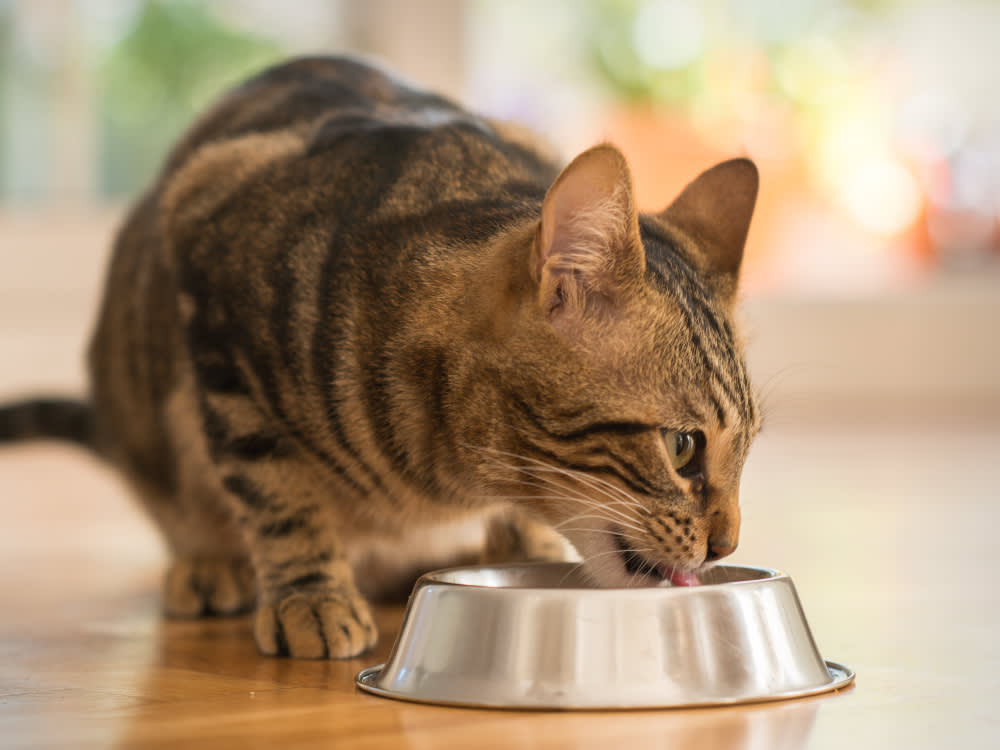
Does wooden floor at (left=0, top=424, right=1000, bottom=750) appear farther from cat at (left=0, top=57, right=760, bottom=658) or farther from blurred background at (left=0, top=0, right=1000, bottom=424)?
blurred background at (left=0, top=0, right=1000, bottom=424)

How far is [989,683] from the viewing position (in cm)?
133

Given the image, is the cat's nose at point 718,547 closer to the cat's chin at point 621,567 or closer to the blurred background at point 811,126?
the cat's chin at point 621,567

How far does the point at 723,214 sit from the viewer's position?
163 centimetres

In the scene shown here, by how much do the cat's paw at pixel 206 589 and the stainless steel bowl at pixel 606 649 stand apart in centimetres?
68

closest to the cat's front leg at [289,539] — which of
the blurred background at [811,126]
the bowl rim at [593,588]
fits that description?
the bowl rim at [593,588]

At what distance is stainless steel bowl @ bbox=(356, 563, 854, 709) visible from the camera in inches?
46.8

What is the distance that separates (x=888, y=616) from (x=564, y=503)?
50 cm

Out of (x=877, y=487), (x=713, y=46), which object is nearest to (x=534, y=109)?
(x=713, y=46)

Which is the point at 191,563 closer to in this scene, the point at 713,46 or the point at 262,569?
the point at 262,569

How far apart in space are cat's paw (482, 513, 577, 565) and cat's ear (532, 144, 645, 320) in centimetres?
53

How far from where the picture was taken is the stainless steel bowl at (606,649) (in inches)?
46.8

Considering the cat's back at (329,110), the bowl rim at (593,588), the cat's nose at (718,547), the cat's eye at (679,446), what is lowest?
the bowl rim at (593,588)

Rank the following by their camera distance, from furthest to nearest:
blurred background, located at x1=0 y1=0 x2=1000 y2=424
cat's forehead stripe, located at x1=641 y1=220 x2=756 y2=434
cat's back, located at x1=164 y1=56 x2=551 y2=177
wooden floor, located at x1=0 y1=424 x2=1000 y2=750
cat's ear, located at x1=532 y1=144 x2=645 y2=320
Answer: blurred background, located at x1=0 y1=0 x2=1000 y2=424, cat's back, located at x1=164 y1=56 x2=551 y2=177, cat's forehead stripe, located at x1=641 y1=220 x2=756 y2=434, cat's ear, located at x1=532 y1=144 x2=645 y2=320, wooden floor, located at x1=0 y1=424 x2=1000 y2=750

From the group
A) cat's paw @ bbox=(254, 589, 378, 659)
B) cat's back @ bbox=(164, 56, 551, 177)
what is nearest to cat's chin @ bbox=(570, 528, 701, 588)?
cat's paw @ bbox=(254, 589, 378, 659)
